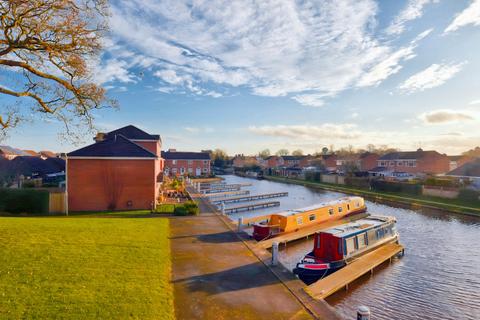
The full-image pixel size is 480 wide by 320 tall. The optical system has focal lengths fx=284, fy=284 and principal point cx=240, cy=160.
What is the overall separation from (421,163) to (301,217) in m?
55.0

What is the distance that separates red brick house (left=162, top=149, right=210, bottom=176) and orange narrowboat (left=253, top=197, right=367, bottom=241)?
56427 millimetres

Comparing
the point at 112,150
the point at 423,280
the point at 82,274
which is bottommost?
the point at 423,280

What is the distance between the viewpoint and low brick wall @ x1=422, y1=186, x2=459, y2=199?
36.6m

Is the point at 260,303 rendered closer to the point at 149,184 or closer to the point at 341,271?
the point at 341,271

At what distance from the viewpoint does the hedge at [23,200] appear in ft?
74.1

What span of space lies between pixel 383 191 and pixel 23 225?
47036 mm

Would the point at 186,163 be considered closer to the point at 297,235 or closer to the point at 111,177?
the point at 111,177

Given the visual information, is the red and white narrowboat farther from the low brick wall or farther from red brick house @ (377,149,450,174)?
red brick house @ (377,149,450,174)

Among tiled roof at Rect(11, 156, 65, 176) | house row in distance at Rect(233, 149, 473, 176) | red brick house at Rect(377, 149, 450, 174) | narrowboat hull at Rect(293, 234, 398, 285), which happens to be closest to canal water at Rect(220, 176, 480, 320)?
narrowboat hull at Rect(293, 234, 398, 285)

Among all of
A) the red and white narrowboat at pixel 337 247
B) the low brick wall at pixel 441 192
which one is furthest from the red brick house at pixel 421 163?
the red and white narrowboat at pixel 337 247

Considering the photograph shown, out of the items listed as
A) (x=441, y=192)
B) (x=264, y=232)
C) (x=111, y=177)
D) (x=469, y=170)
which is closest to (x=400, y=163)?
(x=469, y=170)

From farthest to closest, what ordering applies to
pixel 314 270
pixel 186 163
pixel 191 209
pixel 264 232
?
pixel 186 163, pixel 191 209, pixel 264 232, pixel 314 270

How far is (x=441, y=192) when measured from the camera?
38.3 m

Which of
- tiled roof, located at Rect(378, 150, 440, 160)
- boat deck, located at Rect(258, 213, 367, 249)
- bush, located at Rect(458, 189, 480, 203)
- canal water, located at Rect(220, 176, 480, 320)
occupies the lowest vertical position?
canal water, located at Rect(220, 176, 480, 320)
